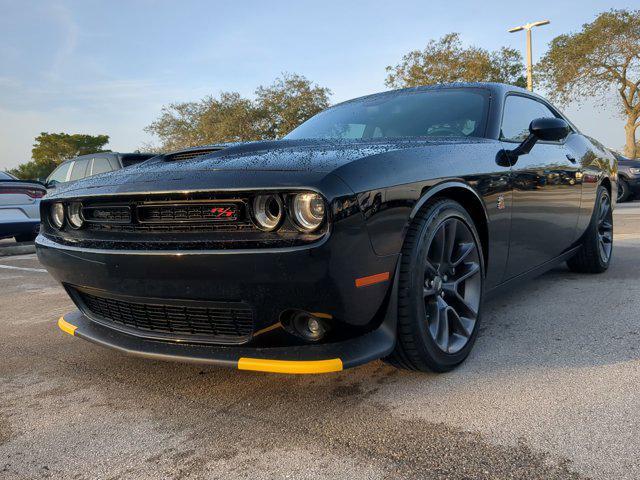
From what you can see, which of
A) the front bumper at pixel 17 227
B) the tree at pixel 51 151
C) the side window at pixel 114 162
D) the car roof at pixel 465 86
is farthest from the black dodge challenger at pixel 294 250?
the tree at pixel 51 151

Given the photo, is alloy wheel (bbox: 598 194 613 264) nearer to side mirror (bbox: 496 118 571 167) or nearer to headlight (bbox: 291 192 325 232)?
side mirror (bbox: 496 118 571 167)

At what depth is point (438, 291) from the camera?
217cm

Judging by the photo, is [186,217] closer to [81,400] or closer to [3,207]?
[81,400]

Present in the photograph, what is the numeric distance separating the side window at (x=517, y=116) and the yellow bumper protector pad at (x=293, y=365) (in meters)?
1.73

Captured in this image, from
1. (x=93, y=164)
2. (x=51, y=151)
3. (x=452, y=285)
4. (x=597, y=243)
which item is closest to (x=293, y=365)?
(x=452, y=285)

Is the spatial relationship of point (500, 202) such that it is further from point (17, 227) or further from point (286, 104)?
point (286, 104)

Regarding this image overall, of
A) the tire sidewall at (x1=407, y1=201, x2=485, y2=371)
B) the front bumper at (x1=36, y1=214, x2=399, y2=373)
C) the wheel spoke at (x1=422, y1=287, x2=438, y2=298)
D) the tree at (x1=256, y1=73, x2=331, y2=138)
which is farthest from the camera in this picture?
the tree at (x1=256, y1=73, x2=331, y2=138)

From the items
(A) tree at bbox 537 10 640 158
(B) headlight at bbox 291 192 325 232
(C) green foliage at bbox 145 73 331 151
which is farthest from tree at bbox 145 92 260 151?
(B) headlight at bbox 291 192 325 232

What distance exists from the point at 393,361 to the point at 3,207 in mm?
7005

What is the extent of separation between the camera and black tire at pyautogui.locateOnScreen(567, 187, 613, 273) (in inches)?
156

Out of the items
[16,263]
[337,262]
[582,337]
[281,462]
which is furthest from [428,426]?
[16,263]

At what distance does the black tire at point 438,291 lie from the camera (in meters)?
1.96

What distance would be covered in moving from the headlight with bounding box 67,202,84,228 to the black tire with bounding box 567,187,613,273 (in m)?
3.43

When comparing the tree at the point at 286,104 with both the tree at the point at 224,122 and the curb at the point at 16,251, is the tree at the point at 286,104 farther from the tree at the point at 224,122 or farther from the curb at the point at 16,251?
the curb at the point at 16,251
